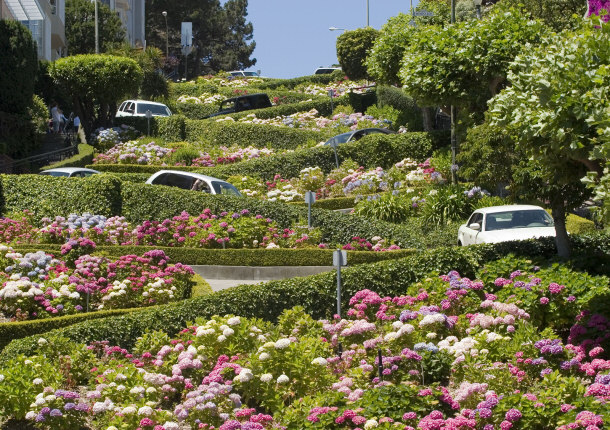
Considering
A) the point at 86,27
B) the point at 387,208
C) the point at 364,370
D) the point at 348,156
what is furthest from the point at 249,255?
the point at 86,27

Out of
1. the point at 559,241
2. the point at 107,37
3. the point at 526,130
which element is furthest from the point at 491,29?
the point at 107,37

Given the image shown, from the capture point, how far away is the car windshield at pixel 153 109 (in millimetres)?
48438

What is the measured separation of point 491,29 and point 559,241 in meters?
14.5

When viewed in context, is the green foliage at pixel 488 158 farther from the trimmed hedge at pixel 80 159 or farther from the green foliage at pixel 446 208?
the trimmed hedge at pixel 80 159

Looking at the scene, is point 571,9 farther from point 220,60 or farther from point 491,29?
point 220,60

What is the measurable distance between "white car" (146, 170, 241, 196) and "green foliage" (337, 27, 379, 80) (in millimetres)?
37710

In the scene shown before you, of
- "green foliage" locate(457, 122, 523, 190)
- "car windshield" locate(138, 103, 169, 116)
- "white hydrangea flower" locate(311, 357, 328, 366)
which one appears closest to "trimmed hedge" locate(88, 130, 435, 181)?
"green foliage" locate(457, 122, 523, 190)

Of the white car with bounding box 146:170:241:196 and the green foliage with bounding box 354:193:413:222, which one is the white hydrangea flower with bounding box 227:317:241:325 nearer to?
the white car with bounding box 146:170:241:196

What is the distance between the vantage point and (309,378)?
1334cm

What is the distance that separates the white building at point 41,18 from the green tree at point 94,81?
9.85 feet

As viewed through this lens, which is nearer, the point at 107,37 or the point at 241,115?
the point at 241,115

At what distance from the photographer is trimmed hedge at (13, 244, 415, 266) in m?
21.7

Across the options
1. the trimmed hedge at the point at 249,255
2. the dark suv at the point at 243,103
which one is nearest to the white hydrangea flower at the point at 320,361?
the trimmed hedge at the point at 249,255

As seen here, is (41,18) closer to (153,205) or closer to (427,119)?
(427,119)
